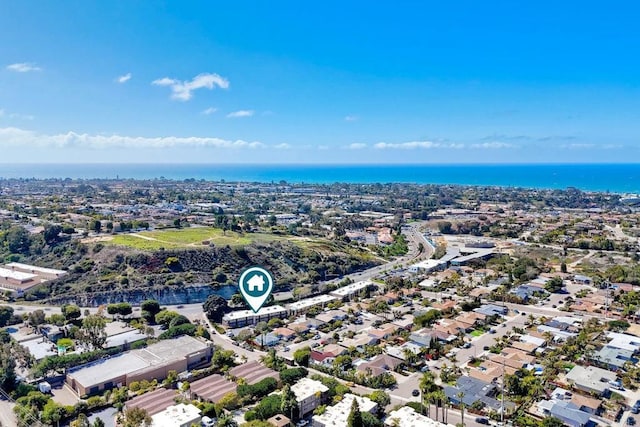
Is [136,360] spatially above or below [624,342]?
below

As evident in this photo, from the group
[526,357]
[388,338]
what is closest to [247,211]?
[388,338]

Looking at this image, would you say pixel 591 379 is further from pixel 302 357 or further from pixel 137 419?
pixel 137 419

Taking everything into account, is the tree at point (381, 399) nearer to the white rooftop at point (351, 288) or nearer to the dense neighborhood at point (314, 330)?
the dense neighborhood at point (314, 330)

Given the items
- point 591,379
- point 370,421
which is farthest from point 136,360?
point 591,379

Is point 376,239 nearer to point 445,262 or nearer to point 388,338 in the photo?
point 445,262

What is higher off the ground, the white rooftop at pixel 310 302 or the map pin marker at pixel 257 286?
the map pin marker at pixel 257 286

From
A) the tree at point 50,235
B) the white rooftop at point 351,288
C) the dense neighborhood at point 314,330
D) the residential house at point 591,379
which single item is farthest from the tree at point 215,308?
the tree at point 50,235
